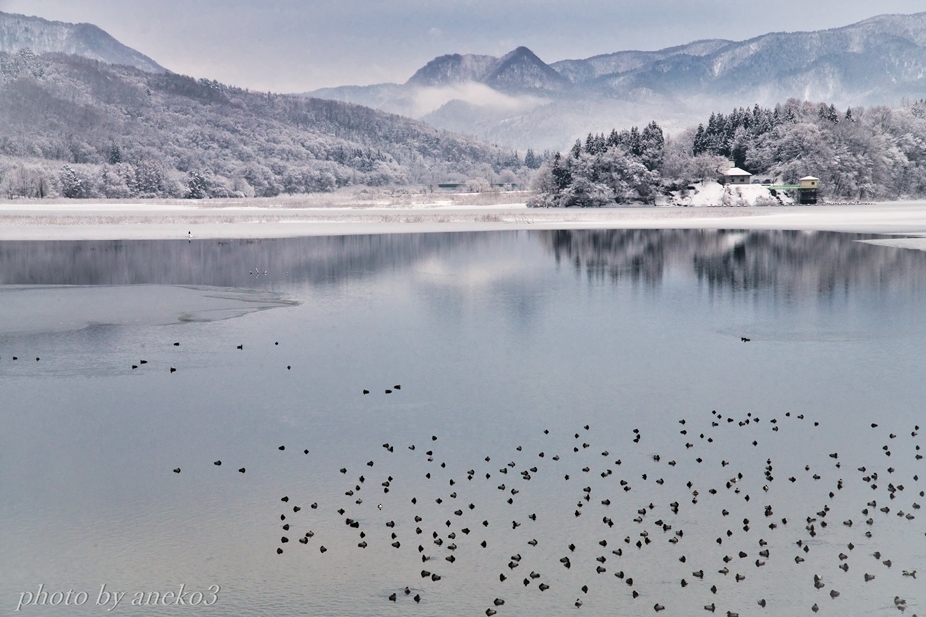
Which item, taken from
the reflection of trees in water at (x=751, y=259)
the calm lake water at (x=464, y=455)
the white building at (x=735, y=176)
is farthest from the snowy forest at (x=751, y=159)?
the calm lake water at (x=464, y=455)

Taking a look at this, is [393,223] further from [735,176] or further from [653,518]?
[735,176]

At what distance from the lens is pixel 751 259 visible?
53.1m

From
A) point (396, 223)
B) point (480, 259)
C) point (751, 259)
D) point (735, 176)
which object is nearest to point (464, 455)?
point (480, 259)

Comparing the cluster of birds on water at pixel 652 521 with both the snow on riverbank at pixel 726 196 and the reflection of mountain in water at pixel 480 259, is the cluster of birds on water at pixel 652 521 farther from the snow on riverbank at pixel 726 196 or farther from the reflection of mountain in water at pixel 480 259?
the snow on riverbank at pixel 726 196

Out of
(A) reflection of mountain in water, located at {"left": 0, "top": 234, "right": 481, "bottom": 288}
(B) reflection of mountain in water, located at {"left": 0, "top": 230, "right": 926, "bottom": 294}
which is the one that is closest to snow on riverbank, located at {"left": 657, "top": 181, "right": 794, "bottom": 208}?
(B) reflection of mountain in water, located at {"left": 0, "top": 230, "right": 926, "bottom": 294}

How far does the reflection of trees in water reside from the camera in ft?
135

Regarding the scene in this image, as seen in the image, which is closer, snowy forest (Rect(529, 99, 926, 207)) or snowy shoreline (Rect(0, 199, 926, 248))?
snowy shoreline (Rect(0, 199, 926, 248))

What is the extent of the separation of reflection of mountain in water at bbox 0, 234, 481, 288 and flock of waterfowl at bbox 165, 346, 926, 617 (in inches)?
1118

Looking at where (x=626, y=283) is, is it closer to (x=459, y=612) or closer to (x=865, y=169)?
(x=459, y=612)

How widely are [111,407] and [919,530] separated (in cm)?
1585

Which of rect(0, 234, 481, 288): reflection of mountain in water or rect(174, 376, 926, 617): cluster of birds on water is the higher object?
rect(0, 234, 481, 288): reflection of mountain in water

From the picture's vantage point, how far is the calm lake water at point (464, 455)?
11078 mm

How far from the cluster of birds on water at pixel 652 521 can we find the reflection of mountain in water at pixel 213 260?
28.5 meters

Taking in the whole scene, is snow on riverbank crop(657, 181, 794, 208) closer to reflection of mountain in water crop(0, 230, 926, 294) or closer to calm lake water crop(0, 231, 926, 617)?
reflection of mountain in water crop(0, 230, 926, 294)
